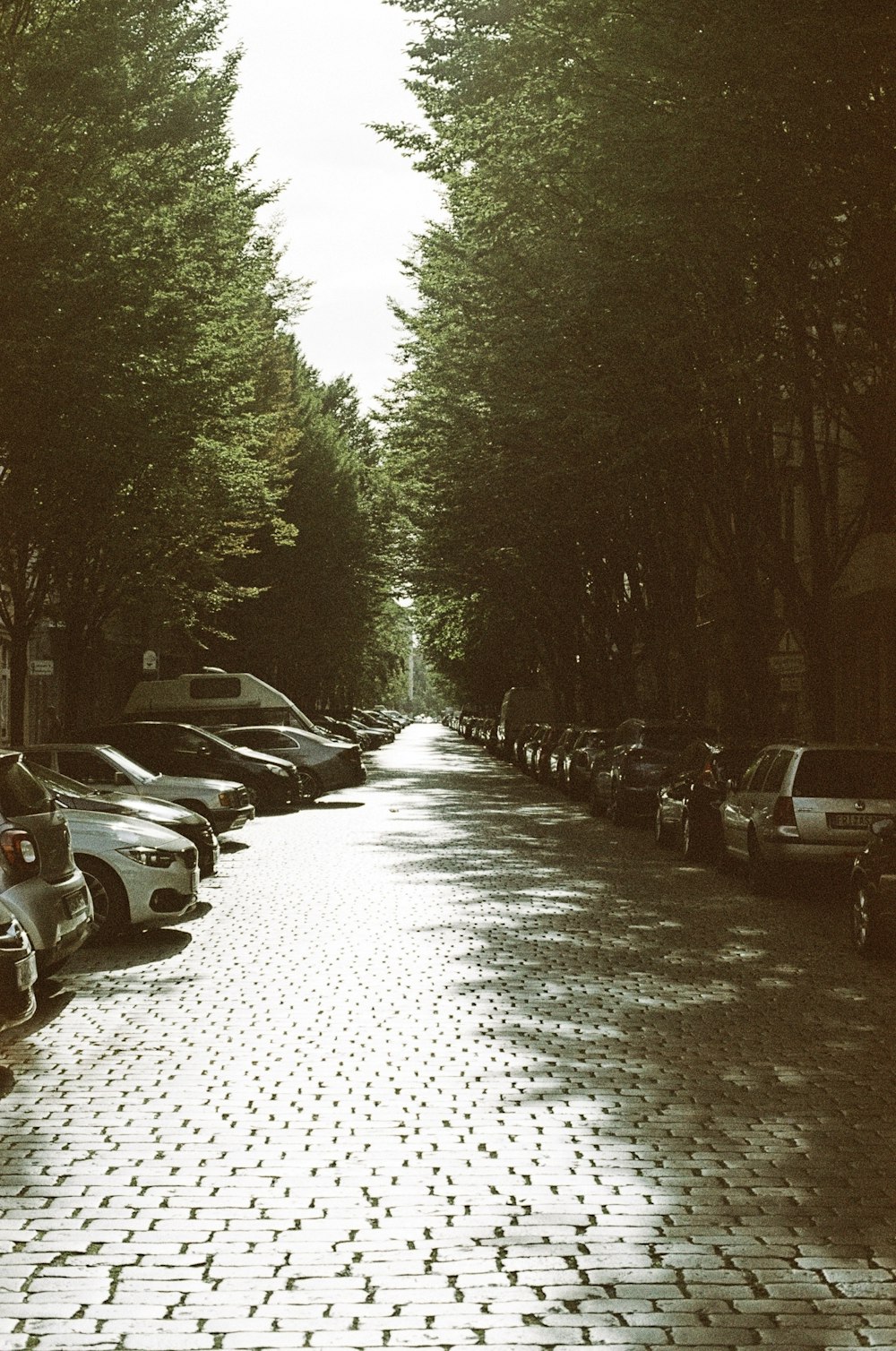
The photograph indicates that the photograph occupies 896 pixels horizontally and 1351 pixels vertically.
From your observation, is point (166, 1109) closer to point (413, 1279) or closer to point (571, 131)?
point (413, 1279)

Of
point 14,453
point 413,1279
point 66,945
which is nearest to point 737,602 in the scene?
point 14,453

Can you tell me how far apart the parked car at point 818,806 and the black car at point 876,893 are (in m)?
3.40

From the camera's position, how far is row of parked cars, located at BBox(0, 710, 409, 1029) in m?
9.15

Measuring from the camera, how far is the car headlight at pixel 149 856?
13.6 meters

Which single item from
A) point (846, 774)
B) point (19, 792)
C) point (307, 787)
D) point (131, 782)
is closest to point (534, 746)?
point (307, 787)

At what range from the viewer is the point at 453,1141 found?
710 cm

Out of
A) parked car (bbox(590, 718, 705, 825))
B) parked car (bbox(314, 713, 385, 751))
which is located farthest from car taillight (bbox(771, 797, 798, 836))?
parked car (bbox(314, 713, 385, 751))

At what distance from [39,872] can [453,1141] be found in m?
3.36

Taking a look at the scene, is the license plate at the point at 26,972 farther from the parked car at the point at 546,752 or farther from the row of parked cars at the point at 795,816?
the parked car at the point at 546,752

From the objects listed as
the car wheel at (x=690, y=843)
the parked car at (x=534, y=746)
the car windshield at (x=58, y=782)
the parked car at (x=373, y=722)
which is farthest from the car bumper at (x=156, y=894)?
the parked car at (x=373, y=722)

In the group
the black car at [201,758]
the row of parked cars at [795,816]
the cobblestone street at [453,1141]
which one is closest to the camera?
the cobblestone street at [453,1141]

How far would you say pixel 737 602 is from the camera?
1184 inches

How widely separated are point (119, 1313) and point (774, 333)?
16636 millimetres

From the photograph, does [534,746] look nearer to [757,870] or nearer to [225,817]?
[225,817]
